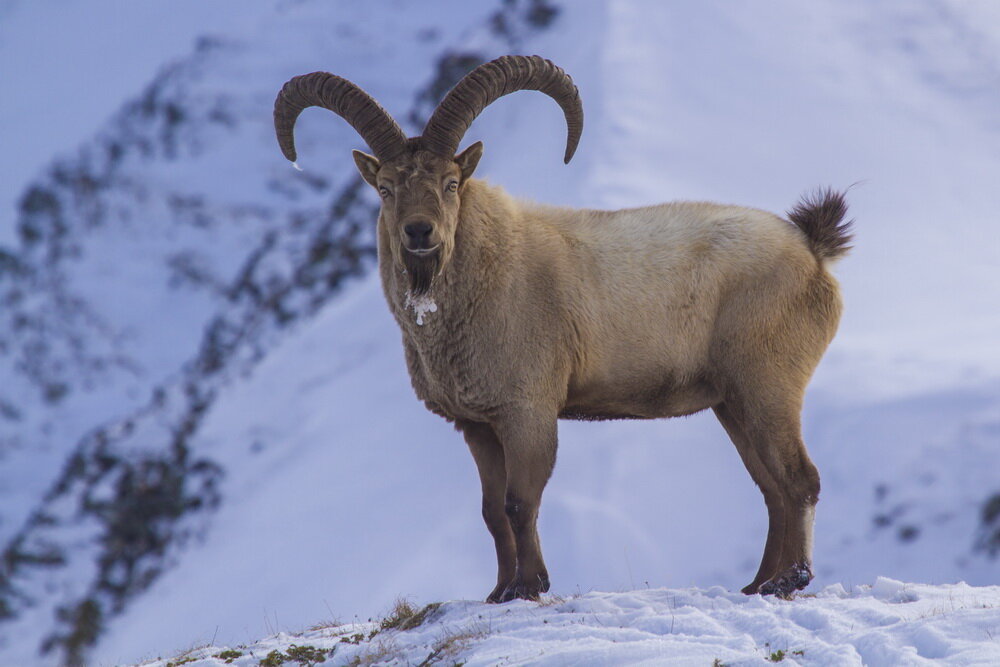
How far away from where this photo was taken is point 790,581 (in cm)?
937

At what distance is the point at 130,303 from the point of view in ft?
153

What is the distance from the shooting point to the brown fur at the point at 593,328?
935 centimetres

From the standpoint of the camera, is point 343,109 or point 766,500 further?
point 766,500

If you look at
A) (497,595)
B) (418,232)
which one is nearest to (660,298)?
(418,232)

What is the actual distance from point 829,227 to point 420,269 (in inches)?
142

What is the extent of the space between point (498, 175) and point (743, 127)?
8.46m

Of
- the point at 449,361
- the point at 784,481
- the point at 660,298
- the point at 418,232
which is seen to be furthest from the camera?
the point at 660,298

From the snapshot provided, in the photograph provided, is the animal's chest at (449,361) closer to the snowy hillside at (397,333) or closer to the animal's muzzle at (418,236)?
the animal's muzzle at (418,236)

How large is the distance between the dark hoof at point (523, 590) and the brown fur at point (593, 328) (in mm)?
11

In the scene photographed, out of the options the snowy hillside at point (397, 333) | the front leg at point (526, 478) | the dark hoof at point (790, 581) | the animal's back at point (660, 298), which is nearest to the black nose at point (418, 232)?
the animal's back at point (660, 298)

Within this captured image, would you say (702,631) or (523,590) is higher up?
(523,590)

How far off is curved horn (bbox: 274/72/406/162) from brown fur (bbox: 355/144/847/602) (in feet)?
0.61

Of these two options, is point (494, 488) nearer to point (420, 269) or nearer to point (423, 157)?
point (420, 269)

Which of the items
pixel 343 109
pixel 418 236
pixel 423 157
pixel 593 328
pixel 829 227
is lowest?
pixel 593 328
